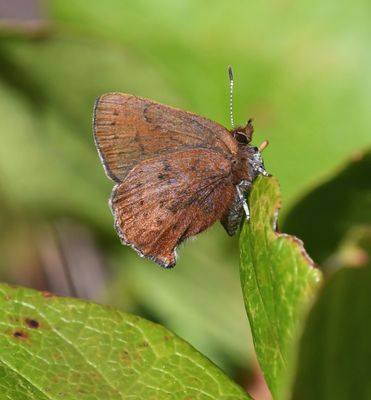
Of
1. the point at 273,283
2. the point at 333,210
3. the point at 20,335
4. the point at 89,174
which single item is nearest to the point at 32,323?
the point at 20,335

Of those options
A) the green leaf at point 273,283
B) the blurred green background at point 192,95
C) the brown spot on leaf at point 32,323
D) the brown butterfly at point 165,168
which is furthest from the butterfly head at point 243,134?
the brown spot on leaf at point 32,323

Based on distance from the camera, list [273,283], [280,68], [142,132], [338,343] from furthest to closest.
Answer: [280,68], [142,132], [273,283], [338,343]

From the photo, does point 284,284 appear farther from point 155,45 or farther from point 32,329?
point 155,45

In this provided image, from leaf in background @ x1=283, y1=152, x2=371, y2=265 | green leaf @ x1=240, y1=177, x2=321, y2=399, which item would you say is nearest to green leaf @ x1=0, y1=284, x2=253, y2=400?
green leaf @ x1=240, y1=177, x2=321, y2=399

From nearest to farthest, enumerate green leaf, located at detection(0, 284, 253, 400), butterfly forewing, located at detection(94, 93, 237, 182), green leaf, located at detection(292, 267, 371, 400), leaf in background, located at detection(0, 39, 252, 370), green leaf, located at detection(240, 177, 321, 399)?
green leaf, located at detection(292, 267, 371, 400), green leaf, located at detection(240, 177, 321, 399), green leaf, located at detection(0, 284, 253, 400), butterfly forewing, located at detection(94, 93, 237, 182), leaf in background, located at detection(0, 39, 252, 370)

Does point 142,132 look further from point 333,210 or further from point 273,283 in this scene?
point 273,283

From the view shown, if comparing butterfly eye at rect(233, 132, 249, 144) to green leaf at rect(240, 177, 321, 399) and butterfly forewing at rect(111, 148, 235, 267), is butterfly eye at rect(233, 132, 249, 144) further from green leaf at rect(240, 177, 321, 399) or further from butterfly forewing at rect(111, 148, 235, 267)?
green leaf at rect(240, 177, 321, 399)

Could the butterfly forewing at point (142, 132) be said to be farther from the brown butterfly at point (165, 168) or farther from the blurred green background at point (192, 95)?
the blurred green background at point (192, 95)
